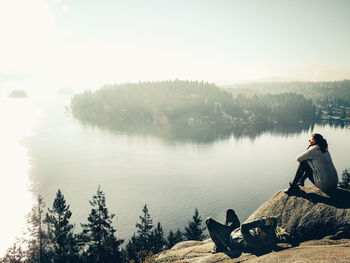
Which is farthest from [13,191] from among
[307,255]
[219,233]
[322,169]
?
[307,255]

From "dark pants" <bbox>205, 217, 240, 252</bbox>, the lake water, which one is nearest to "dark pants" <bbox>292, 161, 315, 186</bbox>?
"dark pants" <bbox>205, 217, 240, 252</bbox>

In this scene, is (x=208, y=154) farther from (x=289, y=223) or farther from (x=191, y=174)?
(x=289, y=223)

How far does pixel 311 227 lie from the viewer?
9438 mm

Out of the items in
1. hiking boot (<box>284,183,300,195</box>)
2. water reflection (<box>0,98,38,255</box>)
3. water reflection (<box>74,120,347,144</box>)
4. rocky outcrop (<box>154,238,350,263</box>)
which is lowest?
water reflection (<box>0,98,38,255</box>)

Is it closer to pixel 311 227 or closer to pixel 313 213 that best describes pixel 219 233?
pixel 311 227

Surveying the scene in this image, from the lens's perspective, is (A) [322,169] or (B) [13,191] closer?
(A) [322,169]

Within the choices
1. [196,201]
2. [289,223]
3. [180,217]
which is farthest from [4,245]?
[289,223]

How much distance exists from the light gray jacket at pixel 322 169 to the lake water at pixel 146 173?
48.0 m

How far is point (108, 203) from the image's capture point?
66.0m

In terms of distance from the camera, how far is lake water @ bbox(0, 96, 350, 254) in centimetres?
6297

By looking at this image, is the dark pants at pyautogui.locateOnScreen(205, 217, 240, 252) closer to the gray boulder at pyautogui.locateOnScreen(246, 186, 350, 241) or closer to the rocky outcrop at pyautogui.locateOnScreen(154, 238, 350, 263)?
the rocky outcrop at pyautogui.locateOnScreen(154, 238, 350, 263)

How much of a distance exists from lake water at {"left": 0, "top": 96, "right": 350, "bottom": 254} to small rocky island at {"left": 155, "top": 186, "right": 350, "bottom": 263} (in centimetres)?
4624

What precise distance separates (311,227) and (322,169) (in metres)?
2.34

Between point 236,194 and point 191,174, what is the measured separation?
83.3ft
